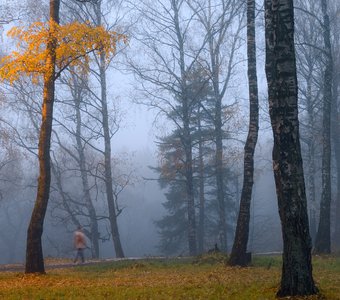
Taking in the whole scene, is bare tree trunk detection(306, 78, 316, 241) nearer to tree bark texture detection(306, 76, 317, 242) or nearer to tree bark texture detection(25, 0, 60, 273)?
tree bark texture detection(306, 76, 317, 242)

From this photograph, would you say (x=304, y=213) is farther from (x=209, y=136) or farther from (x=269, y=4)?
(x=209, y=136)

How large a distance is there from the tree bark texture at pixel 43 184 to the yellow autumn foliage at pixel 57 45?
0.55 feet

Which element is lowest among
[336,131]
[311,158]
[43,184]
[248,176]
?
[43,184]

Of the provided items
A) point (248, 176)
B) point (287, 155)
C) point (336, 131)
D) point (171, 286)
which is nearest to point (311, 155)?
point (336, 131)

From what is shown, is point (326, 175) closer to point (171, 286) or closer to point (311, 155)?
point (311, 155)

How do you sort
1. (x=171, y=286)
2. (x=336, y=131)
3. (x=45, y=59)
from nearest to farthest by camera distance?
1. (x=171, y=286)
2. (x=45, y=59)
3. (x=336, y=131)

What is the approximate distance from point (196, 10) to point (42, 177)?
625 inches

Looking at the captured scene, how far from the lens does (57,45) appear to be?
13633 mm

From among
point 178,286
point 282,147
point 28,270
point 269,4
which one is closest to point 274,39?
point 269,4

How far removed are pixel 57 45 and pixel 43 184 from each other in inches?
151

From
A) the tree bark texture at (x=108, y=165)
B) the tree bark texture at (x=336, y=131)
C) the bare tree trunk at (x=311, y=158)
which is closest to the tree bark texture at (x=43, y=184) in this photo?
the tree bark texture at (x=108, y=165)

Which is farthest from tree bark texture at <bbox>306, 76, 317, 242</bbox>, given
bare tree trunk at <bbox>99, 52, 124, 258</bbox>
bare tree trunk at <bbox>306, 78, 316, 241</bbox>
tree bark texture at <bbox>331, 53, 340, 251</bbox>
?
bare tree trunk at <bbox>99, 52, 124, 258</bbox>

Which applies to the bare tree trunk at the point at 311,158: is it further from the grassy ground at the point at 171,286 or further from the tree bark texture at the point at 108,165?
the grassy ground at the point at 171,286

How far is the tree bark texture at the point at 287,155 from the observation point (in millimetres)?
7840
